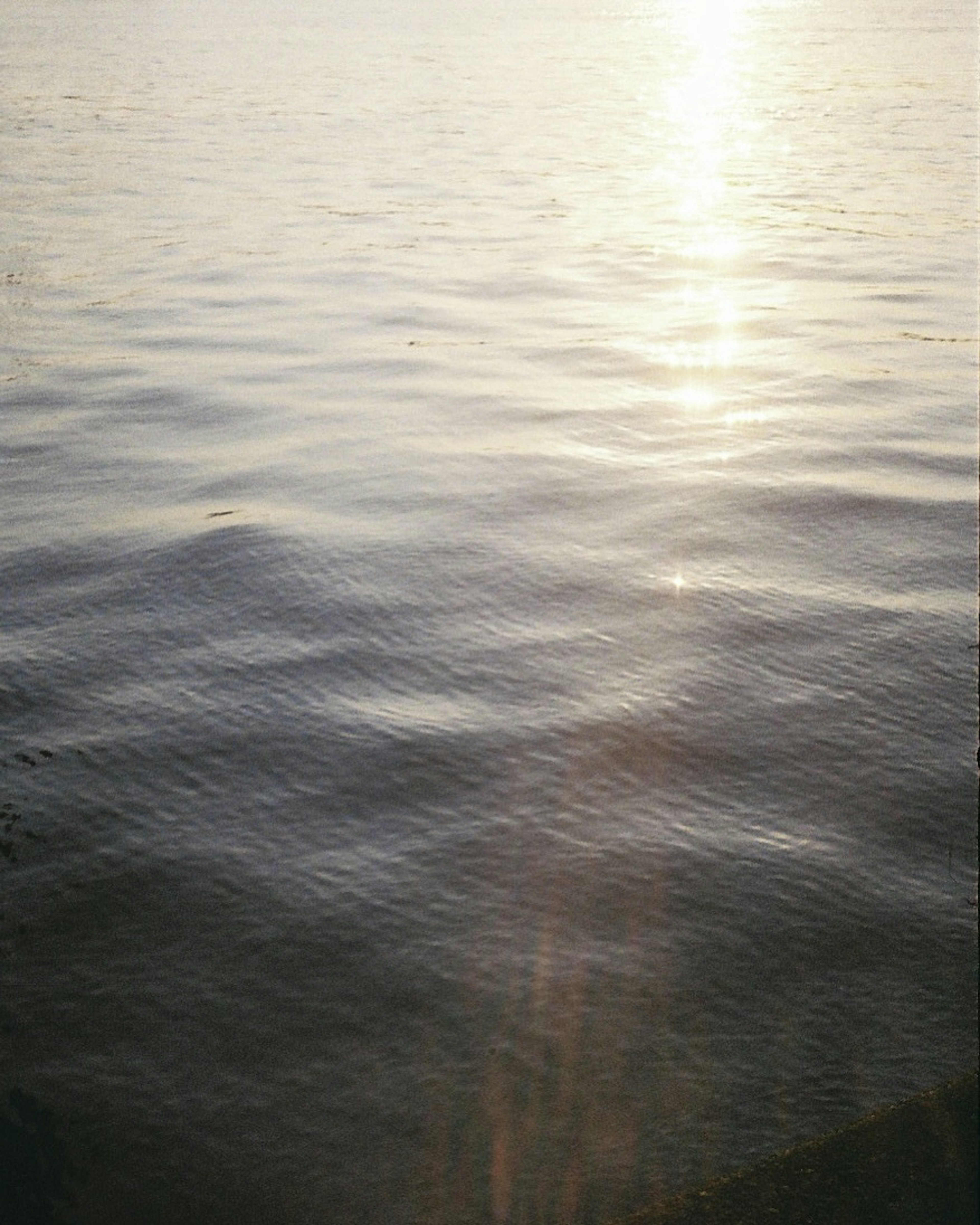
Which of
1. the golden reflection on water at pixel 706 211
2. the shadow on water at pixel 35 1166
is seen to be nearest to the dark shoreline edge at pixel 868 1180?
the shadow on water at pixel 35 1166

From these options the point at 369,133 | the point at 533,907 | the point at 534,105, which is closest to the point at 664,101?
the point at 534,105

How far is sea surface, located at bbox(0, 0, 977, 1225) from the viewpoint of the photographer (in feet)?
8.13

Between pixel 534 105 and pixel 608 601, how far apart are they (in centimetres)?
1505

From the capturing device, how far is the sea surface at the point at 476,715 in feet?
8.13


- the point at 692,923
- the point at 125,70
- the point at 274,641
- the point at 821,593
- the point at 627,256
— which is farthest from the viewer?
the point at 125,70

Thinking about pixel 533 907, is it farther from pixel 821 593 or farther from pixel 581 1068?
pixel 821 593

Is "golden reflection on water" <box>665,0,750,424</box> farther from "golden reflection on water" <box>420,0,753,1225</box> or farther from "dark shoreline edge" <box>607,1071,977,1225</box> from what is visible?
"dark shoreline edge" <box>607,1071,977,1225</box>

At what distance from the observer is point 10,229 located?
34.2ft

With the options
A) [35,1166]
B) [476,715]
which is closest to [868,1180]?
[35,1166]

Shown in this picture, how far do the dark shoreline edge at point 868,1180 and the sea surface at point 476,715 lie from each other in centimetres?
16

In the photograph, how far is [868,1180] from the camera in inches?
81.5

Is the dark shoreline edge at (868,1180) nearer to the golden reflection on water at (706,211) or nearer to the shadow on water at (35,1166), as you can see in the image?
the shadow on water at (35,1166)

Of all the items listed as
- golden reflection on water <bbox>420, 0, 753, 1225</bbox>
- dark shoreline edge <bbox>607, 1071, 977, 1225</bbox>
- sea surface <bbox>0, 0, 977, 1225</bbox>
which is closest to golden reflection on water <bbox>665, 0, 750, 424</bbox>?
sea surface <bbox>0, 0, 977, 1225</bbox>

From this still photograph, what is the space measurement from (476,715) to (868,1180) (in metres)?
1.87
